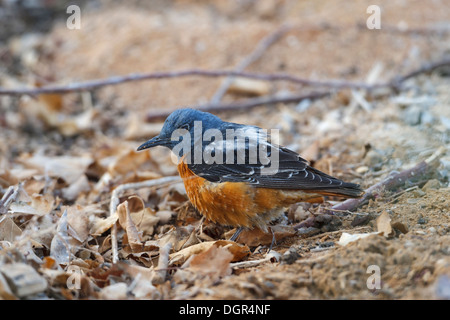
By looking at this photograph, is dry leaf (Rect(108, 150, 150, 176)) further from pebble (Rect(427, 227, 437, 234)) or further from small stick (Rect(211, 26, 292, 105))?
pebble (Rect(427, 227, 437, 234))

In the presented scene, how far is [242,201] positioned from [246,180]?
0.58 feet

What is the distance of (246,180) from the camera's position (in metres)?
3.96

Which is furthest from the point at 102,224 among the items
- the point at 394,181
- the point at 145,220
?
the point at 394,181

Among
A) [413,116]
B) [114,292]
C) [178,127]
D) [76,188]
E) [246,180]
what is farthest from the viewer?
[413,116]

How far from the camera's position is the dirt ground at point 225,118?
2953 millimetres

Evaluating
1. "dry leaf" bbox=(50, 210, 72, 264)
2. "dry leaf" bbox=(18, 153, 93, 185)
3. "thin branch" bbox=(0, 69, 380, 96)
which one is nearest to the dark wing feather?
"dry leaf" bbox=(50, 210, 72, 264)

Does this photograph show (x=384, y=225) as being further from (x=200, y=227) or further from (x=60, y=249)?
(x=60, y=249)

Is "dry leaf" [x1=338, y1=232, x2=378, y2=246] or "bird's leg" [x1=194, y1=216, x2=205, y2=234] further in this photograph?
"bird's leg" [x1=194, y1=216, x2=205, y2=234]

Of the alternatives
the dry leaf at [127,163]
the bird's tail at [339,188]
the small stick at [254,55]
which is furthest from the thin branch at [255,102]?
the bird's tail at [339,188]

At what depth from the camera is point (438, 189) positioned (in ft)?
12.9

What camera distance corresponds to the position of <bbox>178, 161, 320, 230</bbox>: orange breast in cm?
389

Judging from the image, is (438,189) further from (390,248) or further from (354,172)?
(390,248)

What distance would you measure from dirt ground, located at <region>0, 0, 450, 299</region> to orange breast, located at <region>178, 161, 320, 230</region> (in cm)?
18
